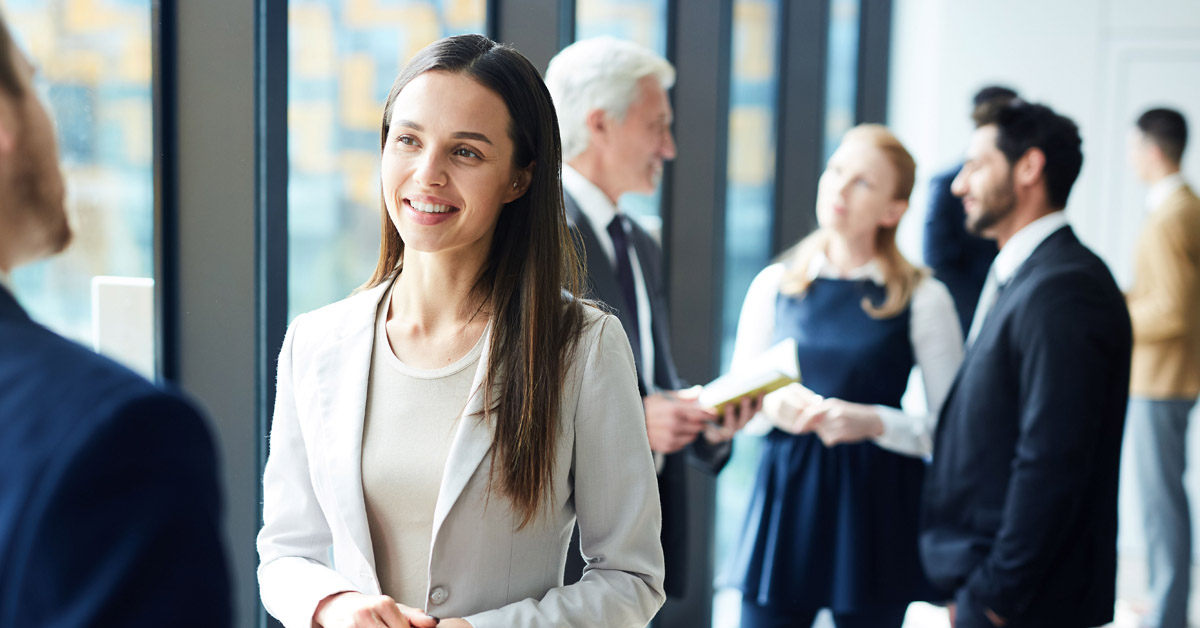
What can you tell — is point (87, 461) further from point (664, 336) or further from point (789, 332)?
point (789, 332)

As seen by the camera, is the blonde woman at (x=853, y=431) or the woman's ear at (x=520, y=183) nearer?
the woman's ear at (x=520, y=183)

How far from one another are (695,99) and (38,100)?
3.34 meters

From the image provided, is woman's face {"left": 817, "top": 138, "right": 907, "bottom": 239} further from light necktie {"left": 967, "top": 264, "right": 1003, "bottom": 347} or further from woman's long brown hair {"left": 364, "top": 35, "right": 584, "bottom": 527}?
woman's long brown hair {"left": 364, "top": 35, "right": 584, "bottom": 527}

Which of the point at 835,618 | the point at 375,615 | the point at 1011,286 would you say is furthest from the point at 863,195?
the point at 375,615

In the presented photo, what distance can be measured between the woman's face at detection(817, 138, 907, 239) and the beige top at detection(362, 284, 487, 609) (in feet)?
5.86

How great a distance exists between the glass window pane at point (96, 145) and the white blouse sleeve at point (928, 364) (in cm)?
187

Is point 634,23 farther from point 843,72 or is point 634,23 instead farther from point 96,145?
point 96,145

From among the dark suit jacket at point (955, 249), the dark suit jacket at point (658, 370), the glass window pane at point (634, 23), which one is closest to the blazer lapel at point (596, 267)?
the dark suit jacket at point (658, 370)

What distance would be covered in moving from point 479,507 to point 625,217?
128 centimetres

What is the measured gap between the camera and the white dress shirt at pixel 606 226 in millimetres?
2328

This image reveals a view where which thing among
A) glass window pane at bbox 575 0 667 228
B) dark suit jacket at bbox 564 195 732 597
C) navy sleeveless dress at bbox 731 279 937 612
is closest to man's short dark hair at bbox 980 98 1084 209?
navy sleeveless dress at bbox 731 279 937 612

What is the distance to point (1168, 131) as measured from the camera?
4.79m

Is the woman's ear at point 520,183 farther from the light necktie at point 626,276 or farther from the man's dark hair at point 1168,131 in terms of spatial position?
the man's dark hair at point 1168,131

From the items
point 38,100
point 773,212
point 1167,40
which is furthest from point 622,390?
point 1167,40
